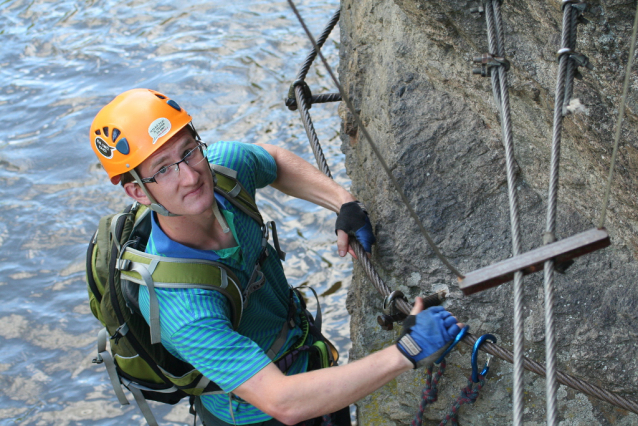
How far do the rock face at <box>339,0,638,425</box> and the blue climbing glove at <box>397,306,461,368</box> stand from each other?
2.29 feet

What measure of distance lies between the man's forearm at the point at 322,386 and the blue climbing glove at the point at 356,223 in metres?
0.80

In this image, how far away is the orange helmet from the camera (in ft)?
8.14

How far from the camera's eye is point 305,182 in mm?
Answer: 3223

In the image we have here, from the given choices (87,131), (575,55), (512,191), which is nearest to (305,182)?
(512,191)

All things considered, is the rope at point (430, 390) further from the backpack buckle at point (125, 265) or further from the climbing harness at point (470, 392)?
the backpack buckle at point (125, 265)

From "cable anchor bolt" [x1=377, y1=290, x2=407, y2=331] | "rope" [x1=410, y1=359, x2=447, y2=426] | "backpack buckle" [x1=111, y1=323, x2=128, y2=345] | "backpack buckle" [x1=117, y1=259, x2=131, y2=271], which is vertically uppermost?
"backpack buckle" [x1=117, y1=259, x2=131, y2=271]

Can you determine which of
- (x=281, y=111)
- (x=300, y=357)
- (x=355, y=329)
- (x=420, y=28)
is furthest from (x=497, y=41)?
(x=281, y=111)

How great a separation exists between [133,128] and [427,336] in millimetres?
1415

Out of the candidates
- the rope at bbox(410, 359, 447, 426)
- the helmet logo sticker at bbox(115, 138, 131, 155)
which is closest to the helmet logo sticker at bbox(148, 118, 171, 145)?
the helmet logo sticker at bbox(115, 138, 131, 155)

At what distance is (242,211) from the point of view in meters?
2.88

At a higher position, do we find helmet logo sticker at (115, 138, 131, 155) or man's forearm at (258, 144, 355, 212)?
helmet logo sticker at (115, 138, 131, 155)

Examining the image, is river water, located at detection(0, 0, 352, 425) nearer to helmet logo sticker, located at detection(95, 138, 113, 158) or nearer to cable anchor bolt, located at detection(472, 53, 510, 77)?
helmet logo sticker, located at detection(95, 138, 113, 158)

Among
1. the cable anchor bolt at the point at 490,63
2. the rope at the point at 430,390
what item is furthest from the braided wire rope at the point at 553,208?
the rope at the point at 430,390

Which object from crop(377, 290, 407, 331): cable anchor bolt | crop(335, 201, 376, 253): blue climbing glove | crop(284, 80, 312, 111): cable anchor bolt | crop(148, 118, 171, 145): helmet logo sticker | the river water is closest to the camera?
crop(148, 118, 171, 145): helmet logo sticker
